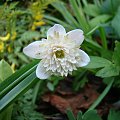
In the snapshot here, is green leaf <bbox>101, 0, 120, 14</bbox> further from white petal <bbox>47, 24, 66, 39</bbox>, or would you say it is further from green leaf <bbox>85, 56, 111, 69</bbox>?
white petal <bbox>47, 24, 66, 39</bbox>

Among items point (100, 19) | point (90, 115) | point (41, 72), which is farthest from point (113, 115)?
point (100, 19)

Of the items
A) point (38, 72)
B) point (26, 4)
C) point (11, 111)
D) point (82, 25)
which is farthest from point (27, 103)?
point (26, 4)

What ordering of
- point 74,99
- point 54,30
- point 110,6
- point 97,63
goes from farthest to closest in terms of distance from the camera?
point 110,6 → point 74,99 → point 97,63 → point 54,30

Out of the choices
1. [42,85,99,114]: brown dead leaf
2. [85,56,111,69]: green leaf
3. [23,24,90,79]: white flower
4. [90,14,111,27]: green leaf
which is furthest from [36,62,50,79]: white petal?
[90,14,111,27]: green leaf

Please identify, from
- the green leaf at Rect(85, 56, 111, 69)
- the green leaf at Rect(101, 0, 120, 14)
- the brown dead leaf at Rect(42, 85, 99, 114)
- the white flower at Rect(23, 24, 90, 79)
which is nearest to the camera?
the white flower at Rect(23, 24, 90, 79)

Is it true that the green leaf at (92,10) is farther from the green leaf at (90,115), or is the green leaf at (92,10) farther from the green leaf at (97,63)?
the green leaf at (90,115)

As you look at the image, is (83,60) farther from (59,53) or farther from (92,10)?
(92,10)
